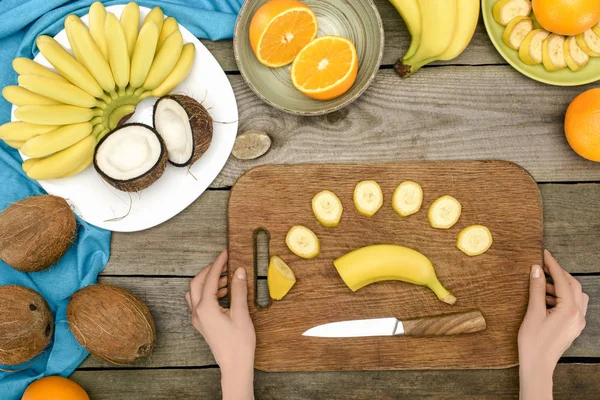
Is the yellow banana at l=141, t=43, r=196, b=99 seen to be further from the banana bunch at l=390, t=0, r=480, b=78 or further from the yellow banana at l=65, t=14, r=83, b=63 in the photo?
the banana bunch at l=390, t=0, r=480, b=78

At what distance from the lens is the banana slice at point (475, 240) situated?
1.10 meters

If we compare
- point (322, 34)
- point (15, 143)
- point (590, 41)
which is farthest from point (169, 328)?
point (590, 41)

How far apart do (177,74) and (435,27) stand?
0.54 m

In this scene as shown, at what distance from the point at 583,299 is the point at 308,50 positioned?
2.60 ft

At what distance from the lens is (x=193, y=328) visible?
1169 millimetres

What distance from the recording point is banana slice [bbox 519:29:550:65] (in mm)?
1094

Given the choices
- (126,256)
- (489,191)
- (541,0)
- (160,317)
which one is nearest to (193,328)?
(160,317)

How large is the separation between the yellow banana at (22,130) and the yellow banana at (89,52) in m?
0.14

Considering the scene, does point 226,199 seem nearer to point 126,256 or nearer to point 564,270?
point 126,256

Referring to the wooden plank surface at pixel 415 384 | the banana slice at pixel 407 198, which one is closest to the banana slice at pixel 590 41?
the banana slice at pixel 407 198

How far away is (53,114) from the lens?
3.31ft

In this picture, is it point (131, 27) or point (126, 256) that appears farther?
point (126, 256)

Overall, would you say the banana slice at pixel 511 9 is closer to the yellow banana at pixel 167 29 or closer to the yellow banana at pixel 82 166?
the yellow banana at pixel 167 29

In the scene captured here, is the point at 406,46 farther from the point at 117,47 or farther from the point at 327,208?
the point at 117,47
